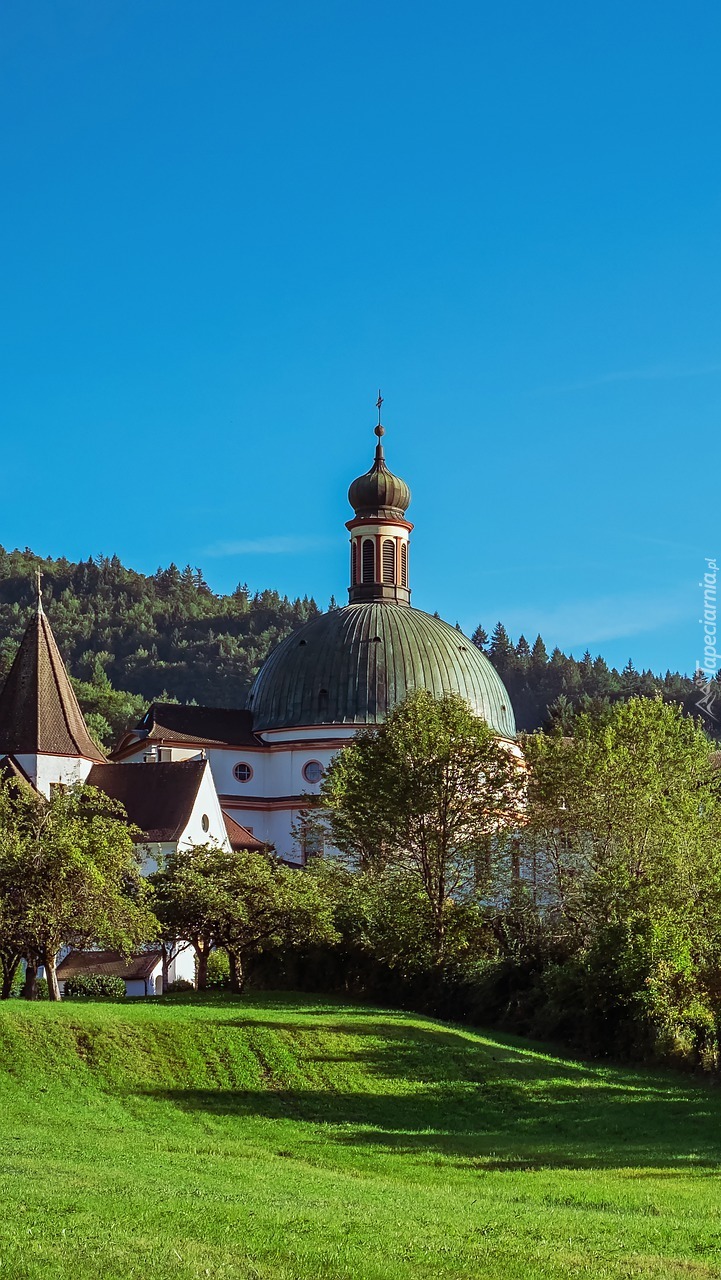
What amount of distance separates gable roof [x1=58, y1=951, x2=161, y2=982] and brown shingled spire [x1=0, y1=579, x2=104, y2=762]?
1144 cm

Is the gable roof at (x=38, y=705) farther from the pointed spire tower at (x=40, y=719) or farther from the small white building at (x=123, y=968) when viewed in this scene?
the small white building at (x=123, y=968)

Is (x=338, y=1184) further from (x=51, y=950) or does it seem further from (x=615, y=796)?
(x=615, y=796)

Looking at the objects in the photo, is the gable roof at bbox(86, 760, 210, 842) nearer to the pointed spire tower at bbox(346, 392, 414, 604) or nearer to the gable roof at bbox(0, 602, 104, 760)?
the gable roof at bbox(0, 602, 104, 760)

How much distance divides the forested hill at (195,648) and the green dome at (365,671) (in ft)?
210

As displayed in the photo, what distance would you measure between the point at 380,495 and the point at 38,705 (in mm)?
31476

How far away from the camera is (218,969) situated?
50.8m

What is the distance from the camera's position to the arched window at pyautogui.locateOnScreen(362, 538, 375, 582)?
8612 cm

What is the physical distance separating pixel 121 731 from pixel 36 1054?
9240cm

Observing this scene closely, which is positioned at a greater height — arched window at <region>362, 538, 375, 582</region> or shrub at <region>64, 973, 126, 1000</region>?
arched window at <region>362, 538, 375, 582</region>

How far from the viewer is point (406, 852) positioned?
156 feet

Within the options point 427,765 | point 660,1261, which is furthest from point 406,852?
point 660,1261

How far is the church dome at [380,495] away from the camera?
284 ft

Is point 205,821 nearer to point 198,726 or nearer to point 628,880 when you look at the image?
point 198,726

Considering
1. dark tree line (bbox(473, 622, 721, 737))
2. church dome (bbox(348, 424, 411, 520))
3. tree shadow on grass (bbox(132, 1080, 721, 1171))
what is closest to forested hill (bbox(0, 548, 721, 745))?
dark tree line (bbox(473, 622, 721, 737))
